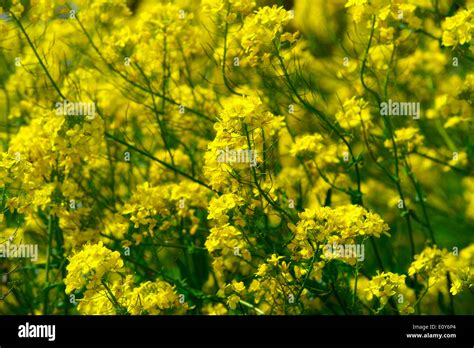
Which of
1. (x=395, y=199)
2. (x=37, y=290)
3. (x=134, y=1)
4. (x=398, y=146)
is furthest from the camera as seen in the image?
(x=134, y=1)

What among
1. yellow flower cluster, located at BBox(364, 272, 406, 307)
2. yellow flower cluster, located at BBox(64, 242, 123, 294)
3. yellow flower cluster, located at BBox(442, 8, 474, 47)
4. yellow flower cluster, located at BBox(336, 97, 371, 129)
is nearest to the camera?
yellow flower cluster, located at BBox(64, 242, 123, 294)

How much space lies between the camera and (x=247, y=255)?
3400 millimetres

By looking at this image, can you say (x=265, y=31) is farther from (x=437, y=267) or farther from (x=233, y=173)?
(x=437, y=267)

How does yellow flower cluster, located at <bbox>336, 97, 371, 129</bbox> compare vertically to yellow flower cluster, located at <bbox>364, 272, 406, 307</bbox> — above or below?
above

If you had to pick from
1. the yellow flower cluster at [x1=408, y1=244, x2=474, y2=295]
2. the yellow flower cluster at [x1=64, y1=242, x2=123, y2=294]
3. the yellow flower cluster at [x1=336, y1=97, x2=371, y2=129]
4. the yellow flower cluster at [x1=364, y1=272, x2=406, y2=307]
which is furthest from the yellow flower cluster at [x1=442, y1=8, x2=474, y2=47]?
the yellow flower cluster at [x1=64, y1=242, x2=123, y2=294]

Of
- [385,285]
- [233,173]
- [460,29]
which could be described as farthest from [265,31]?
[385,285]

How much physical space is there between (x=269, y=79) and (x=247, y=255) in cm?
96

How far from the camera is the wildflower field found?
332cm

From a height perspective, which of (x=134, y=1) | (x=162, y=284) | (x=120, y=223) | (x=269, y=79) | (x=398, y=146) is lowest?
(x=162, y=284)

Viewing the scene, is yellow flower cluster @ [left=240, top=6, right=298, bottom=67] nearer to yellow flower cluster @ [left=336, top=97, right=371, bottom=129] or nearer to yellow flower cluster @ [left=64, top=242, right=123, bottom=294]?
yellow flower cluster @ [left=336, top=97, right=371, bottom=129]

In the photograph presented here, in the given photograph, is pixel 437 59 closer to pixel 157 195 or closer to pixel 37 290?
pixel 157 195

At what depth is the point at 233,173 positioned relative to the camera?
10.9ft

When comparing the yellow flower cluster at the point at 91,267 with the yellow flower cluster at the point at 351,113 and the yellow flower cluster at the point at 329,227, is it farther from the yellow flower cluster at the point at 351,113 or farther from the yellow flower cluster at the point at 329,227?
the yellow flower cluster at the point at 351,113

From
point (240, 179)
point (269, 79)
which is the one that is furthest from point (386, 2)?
point (240, 179)
